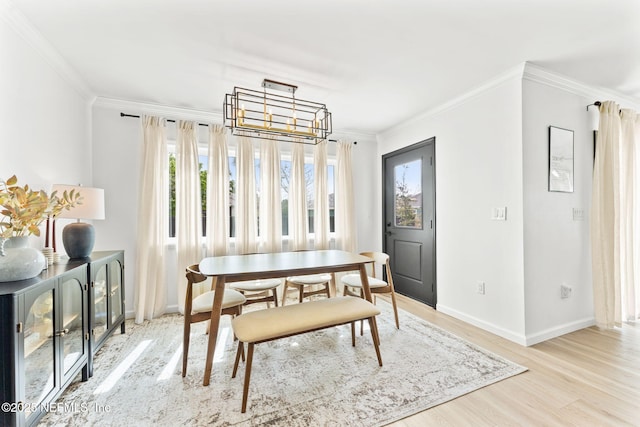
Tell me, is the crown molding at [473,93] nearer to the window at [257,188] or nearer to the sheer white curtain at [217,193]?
the window at [257,188]

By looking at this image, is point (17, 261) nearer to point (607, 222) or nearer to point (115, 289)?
point (115, 289)

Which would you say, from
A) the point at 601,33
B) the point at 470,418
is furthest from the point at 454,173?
the point at 470,418

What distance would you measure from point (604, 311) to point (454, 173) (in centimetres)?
198

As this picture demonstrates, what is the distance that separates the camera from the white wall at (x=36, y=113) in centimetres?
181

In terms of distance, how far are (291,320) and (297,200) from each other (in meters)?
2.25

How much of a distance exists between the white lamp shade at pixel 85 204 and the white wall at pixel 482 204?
3.54 metres

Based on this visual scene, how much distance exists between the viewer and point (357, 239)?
4414 mm

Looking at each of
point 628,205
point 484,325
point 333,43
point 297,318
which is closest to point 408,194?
point 484,325

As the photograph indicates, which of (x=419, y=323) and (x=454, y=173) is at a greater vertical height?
(x=454, y=173)

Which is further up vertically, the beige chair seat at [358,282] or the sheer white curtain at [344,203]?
the sheer white curtain at [344,203]

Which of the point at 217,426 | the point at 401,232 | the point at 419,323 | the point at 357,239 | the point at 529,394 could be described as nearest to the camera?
the point at 217,426

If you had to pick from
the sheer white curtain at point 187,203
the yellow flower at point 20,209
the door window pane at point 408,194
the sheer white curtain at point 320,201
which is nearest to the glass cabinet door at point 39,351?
the yellow flower at point 20,209

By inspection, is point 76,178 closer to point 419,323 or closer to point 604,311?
point 419,323

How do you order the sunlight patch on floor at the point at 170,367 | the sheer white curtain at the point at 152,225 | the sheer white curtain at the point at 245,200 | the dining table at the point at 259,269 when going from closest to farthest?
1. the dining table at the point at 259,269
2. the sunlight patch on floor at the point at 170,367
3. the sheer white curtain at the point at 152,225
4. the sheer white curtain at the point at 245,200
